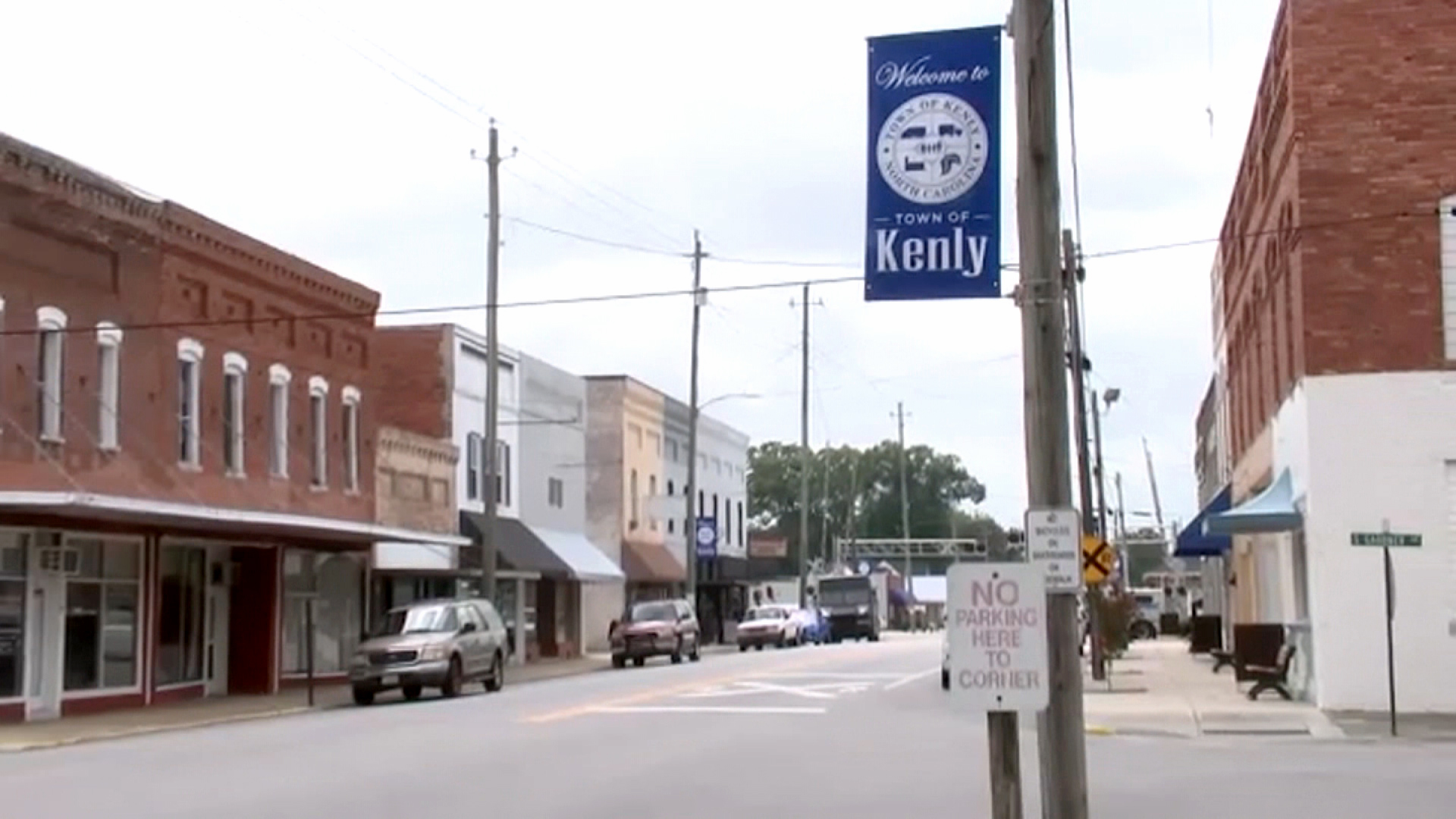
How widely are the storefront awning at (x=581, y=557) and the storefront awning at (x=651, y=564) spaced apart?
3284 mm

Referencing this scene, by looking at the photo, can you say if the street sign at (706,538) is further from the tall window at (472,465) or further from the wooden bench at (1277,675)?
the wooden bench at (1277,675)

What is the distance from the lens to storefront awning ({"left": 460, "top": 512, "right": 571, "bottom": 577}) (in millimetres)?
50000

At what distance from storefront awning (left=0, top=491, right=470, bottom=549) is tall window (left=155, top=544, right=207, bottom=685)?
90 cm

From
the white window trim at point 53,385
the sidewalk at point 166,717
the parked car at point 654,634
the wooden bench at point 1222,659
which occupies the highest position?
the white window trim at point 53,385

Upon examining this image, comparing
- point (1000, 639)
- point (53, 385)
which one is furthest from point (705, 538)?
point (1000, 639)

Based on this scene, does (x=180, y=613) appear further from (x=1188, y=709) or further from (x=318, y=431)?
(x=1188, y=709)

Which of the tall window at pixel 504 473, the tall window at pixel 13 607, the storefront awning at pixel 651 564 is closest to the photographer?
the tall window at pixel 13 607

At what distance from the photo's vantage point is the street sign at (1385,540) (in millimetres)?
23656

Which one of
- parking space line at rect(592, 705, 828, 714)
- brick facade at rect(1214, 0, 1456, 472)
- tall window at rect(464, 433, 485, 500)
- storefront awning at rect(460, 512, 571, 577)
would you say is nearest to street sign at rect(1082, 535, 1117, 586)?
parking space line at rect(592, 705, 828, 714)

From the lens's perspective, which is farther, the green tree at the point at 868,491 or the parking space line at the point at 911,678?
the green tree at the point at 868,491

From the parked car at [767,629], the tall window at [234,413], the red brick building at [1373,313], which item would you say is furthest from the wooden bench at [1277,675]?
the parked car at [767,629]

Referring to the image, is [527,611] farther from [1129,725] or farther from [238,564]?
[1129,725]

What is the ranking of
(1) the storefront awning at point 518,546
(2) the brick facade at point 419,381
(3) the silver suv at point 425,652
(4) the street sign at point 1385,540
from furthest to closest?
(1) the storefront awning at point 518,546, (2) the brick facade at point 419,381, (3) the silver suv at point 425,652, (4) the street sign at point 1385,540

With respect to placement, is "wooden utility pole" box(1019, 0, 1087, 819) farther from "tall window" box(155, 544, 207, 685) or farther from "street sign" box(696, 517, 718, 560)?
"street sign" box(696, 517, 718, 560)
